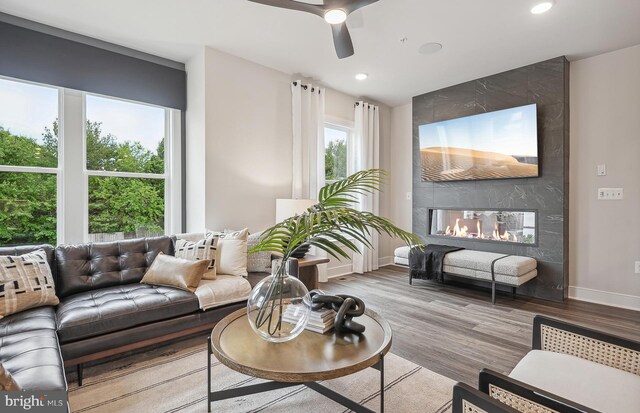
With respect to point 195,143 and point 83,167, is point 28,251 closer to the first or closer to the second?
point 83,167

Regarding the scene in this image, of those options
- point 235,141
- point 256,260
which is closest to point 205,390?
point 256,260

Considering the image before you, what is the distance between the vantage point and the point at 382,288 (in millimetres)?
4262

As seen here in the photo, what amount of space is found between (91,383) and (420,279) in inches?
151

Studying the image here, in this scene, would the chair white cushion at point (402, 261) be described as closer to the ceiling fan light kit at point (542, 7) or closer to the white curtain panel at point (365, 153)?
the white curtain panel at point (365, 153)

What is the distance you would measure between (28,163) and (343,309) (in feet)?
10.3

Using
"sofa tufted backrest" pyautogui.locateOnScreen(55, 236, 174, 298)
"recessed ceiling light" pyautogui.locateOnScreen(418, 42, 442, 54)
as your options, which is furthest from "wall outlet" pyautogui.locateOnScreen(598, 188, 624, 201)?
"sofa tufted backrest" pyautogui.locateOnScreen(55, 236, 174, 298)

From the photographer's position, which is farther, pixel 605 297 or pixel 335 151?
pixel 335 151

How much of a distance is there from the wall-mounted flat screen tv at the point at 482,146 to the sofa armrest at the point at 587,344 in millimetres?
2814

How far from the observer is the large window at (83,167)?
2885 mm

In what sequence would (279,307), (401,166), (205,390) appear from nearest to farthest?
(279,307)
(205,390)
(401,166)

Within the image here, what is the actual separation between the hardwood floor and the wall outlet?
1167 mm

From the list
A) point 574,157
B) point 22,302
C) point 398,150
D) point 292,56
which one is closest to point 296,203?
point 292,56

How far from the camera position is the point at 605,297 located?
359 cm

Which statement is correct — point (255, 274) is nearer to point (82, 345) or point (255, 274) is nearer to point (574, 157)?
point (82, 345)
